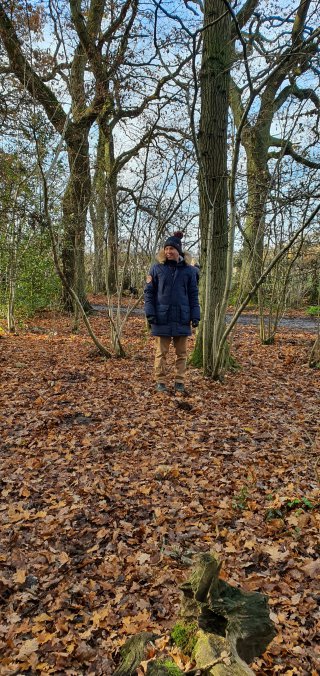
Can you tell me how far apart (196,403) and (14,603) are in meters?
3.69

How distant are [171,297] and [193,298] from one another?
36 cm

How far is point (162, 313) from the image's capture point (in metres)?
6.28

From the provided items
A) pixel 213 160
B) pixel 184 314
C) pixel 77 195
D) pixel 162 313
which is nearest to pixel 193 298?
pixel 184 314

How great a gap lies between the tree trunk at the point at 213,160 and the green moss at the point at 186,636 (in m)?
5.11

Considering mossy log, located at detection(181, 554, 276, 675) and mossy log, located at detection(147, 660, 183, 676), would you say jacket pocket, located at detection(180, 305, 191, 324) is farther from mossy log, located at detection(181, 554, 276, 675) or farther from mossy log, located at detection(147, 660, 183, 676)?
mossy log, located at detection(147, 660, 183, 676)

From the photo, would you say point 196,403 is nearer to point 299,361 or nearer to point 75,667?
point 299,361

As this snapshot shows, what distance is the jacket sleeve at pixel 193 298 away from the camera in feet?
20.9

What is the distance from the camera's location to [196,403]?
20.1 ft

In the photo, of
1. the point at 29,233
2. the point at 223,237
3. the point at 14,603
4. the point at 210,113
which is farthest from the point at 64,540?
the point at 29,233

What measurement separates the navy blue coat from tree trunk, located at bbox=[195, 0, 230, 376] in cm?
62

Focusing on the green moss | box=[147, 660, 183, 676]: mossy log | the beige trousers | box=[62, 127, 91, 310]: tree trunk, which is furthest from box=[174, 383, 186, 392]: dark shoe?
box=[62, 127, 91, 310]: tree trunk

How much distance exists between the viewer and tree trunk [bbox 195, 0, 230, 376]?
6.63 meters

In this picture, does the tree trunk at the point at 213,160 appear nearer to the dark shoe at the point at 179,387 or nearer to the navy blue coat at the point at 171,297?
the navy blue coat at the point at 171,297

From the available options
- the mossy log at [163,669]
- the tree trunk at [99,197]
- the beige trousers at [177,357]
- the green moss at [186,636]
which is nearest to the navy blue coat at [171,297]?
the beige trousers at [177,357]
